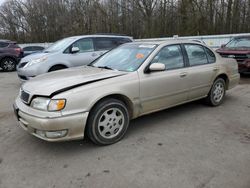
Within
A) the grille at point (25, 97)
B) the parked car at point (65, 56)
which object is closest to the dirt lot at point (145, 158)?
the grille at point (25, 97)

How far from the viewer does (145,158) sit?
3.17 m

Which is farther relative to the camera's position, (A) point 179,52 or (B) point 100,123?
(A) point 179,52

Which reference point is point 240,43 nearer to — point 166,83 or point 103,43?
point 103,43

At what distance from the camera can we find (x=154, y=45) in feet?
13.9

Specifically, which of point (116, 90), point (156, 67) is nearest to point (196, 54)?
point (156, 67)

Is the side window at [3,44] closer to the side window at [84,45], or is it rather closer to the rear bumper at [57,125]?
the side window at [84,45]

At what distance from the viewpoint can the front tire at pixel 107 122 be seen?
3.35 metres

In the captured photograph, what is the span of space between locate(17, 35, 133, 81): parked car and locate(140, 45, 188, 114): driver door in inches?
153

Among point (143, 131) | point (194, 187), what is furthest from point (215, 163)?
point (143, 131)

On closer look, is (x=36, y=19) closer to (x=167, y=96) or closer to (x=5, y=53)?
(x=5, y=53)

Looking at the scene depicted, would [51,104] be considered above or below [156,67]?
below

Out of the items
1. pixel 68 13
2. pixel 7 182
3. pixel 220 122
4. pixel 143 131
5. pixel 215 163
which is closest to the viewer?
pixel 7 182

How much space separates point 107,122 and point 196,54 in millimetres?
2459

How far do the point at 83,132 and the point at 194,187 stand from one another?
1564mm
